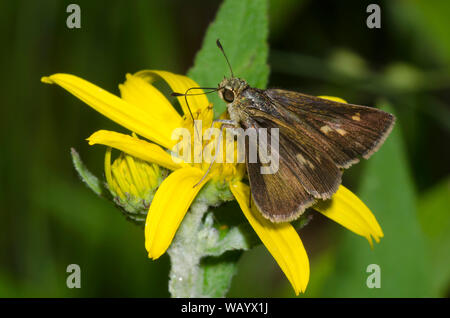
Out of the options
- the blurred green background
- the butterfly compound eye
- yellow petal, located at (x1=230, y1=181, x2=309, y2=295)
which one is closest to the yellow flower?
yellow petal, located at (x1=230, y1=181, x2=309, y2=295)

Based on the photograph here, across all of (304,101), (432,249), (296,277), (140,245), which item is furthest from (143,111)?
(432,249)

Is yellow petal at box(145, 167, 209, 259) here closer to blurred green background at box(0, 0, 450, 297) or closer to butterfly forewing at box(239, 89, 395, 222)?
butterfly forewing at box(239, 89, 395, 222)

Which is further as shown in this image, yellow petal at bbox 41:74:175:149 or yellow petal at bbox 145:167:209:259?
yellow petal at bbox 41:74:175:149

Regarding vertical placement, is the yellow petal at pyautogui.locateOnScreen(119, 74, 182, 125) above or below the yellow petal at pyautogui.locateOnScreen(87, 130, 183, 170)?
above

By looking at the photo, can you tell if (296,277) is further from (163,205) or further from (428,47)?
(428,47)

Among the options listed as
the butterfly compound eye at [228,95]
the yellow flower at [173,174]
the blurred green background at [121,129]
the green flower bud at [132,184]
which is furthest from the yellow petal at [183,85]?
the blurred green background at [121,129]

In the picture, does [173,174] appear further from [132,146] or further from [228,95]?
[228,95]
